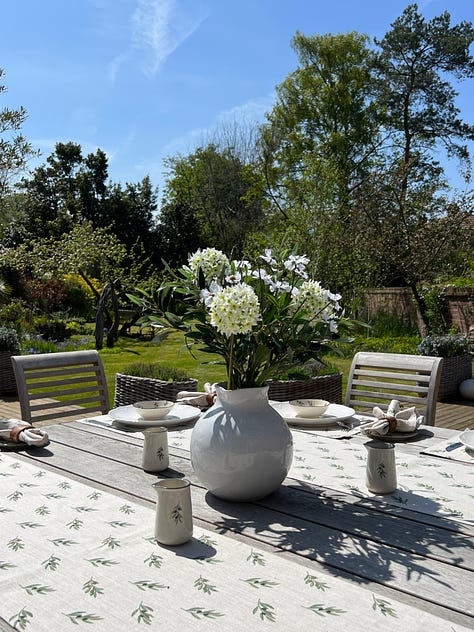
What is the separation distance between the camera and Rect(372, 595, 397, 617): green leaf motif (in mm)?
943

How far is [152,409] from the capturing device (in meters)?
2.18

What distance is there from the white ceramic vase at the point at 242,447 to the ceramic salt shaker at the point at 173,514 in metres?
0.20

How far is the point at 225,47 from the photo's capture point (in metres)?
8.32

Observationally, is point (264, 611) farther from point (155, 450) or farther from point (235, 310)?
point (155, 450)

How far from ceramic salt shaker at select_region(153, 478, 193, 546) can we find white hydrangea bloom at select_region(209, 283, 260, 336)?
34 centimetres

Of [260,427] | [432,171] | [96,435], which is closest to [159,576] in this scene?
[260,427]

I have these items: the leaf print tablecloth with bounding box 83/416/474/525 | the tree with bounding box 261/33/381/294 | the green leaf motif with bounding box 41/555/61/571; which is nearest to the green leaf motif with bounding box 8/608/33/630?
the green leaf motif with bounding box 41/555/61/571

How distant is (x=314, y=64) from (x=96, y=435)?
65.3ft

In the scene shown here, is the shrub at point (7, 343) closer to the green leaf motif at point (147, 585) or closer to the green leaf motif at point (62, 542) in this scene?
the green leaf motif at point (62, 542)

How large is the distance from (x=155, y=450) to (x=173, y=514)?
467 millimetres

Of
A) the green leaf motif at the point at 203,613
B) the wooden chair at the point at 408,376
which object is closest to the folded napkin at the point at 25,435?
the green leaf motif at the point at 203,613

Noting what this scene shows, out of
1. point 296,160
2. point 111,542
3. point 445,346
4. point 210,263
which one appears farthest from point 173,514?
point 296,160

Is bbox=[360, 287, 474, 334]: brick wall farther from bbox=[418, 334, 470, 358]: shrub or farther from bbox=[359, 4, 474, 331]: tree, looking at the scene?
bbox=[418, 334, 470, 358]: shrub

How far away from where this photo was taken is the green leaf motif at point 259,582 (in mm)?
1035
